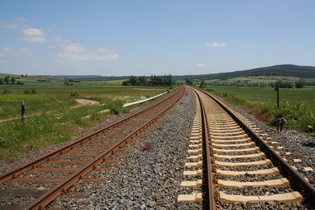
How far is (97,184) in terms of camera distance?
495 cm

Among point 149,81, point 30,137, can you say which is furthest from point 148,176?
point 149,81

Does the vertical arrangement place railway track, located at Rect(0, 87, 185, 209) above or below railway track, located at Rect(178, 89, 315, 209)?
below

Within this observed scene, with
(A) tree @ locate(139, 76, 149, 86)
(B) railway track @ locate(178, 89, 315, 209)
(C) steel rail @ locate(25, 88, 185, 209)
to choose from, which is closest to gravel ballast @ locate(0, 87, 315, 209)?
(C) steel rail @ locate(25, 88, 185, 209)

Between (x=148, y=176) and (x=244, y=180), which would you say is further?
(x=148, y=176)

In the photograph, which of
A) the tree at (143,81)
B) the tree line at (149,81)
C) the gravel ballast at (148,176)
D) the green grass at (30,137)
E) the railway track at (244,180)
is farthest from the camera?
the tree at (143,81)

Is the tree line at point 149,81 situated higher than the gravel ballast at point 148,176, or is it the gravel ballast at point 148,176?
the tree line at point 149,81

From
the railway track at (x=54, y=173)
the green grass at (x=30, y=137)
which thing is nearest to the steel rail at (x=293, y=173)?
the railway track at (x=54, y=173)

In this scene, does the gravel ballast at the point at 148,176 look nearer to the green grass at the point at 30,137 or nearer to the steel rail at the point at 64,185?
the steel rail at the point at 64,185

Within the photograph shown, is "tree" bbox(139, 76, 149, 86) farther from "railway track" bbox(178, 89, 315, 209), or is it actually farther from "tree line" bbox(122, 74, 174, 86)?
"railway track" bbox(178, 89, 315, 209)

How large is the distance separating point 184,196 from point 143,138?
4981 millimetres

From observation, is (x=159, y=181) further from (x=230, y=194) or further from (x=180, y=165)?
(x=230, y=194)

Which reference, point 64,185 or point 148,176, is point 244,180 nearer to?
point 148,176

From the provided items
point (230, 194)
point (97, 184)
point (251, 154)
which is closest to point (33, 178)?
point (97, 184)

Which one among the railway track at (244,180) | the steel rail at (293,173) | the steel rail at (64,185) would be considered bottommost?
the steel rail at (64,185)
